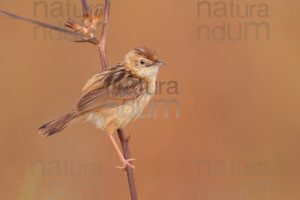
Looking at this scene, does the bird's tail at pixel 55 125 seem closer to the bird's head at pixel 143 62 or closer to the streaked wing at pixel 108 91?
the streaked wing at pixel 108 91

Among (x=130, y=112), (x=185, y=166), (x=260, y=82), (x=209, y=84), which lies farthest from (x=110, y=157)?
(x=130, y=112)

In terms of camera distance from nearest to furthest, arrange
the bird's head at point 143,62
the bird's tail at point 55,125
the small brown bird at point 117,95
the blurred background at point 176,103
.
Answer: the bird's tail at point 55,125 → the small brown bird at point 117,95 → the bird's head at point 143,62 → the blurred background at point 176,103

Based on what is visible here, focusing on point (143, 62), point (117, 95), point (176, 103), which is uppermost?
point (143, 62)

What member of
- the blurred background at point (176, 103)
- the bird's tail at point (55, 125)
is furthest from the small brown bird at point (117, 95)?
the blurred background at point (176, 103)

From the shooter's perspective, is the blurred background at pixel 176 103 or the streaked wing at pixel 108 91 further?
the blurred background at pixel 176 103

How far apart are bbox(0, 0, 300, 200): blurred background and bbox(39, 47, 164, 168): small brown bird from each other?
218 cm

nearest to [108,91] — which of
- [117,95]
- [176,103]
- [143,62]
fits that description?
[117,95]

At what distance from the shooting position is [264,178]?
7328 millimetres

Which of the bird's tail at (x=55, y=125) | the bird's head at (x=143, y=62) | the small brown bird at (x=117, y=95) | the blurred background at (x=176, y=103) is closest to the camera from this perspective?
the bird's tail at (x=55, y=125)

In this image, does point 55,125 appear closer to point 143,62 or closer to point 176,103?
point 143,62

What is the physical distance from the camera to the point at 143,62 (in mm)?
4898

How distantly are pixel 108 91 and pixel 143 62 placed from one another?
1.50ft

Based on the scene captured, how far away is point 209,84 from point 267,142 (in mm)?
1068

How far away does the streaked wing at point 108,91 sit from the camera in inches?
179
